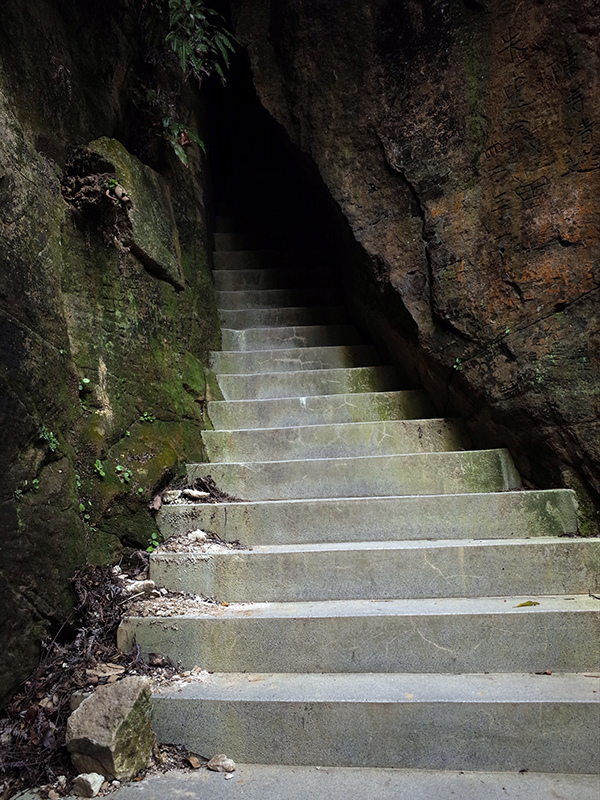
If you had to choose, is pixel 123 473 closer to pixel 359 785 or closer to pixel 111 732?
pixel 111 732

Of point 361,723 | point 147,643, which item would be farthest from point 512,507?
point 147,643

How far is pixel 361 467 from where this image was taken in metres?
2.98

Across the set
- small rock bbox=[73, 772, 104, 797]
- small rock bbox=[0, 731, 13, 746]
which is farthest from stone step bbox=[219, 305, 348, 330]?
small rock bbox=[73, 772, 104, 797]

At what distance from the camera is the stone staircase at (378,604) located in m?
1.83

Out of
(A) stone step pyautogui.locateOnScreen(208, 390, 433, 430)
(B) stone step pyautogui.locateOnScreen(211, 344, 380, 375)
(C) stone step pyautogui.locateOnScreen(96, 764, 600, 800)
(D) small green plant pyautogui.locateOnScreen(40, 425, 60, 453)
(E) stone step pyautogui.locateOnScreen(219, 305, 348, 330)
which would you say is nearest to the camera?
(C) stone step pyautogui.locateOnScreen(96, 764, 600, 800)

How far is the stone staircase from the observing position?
1.83 metres

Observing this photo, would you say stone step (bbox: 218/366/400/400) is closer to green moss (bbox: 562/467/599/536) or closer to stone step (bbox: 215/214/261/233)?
green moss (bbox: 562/467/599/536)

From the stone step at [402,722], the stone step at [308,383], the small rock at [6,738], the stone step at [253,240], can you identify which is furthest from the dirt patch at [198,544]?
the stone step at [253,240]

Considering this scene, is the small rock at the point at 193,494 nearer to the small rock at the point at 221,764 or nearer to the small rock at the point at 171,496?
the small rock at the point at 171,496

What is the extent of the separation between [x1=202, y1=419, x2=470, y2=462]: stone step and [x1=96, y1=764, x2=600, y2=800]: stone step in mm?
1725

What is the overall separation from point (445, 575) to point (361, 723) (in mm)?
767

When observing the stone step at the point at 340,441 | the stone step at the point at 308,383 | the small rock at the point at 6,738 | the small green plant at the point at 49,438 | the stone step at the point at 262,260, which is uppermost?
the stone step at the point at 262,260

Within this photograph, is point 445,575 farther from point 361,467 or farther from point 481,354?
point 481,354

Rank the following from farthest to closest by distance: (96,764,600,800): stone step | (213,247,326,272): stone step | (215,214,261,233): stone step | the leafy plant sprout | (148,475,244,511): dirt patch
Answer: (215,214,261,233): stone step, (213,247,326,272): stone step, the leafy plant sprout, (148,475,244,511): dirt patch, (96,764,600,800): stone step
